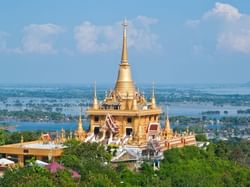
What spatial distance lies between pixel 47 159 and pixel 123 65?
33.6 ft

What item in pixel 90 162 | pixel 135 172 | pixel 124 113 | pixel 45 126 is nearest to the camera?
pixel 90 162

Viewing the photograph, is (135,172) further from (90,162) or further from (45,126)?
(45,126)

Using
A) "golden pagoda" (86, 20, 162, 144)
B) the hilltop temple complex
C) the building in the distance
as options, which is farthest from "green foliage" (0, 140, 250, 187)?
"golden pagoda" (86, 20, 162, 144)

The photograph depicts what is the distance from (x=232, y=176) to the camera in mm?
43375

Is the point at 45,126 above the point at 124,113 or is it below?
below

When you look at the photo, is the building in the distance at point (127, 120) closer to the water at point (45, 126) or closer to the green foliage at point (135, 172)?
the green foliage at point (135, 172)

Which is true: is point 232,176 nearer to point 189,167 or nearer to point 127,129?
point 189,167

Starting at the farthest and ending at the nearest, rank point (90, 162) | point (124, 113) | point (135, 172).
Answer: point (124, 113) < point (135, 172) < point (90, 162)

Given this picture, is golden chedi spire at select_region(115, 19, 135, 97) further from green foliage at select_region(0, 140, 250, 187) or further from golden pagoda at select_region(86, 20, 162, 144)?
green foliage at select_region(0, 140, 250, 187)

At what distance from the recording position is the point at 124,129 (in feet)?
161

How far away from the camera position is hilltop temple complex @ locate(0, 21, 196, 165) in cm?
4541

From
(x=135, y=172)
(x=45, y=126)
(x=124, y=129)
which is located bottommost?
(x=45, y=126)

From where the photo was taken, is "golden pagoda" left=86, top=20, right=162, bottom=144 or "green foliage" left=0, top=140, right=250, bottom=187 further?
"golden pagoda" left=86, top=20, right=162, bottom=144

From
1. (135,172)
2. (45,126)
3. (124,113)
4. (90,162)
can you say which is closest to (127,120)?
(124,113)
